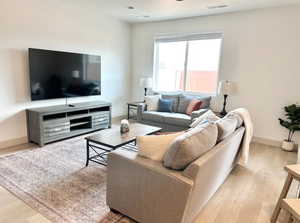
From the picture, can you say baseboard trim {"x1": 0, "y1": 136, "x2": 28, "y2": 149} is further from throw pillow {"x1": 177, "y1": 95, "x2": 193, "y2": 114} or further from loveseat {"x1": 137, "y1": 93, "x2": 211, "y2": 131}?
throw pillow {"x1": 177, "y1": 95, "x2": 193, "y2": 114}

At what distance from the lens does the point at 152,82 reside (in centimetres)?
548

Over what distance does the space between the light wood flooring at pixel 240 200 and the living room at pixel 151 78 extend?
11 mm

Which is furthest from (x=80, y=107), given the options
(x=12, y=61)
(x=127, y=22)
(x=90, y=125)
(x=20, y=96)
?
(x=127, y=22)

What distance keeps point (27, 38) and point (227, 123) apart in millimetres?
3591

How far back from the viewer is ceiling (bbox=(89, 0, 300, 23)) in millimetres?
3713

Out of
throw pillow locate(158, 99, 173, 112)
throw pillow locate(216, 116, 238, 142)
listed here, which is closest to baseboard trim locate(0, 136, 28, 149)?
throw pillow locate(158, 99, 173, 112)

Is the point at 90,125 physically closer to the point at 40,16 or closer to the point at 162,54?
the point at 40,16

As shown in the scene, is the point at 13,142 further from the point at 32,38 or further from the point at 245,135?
the point at 245,135

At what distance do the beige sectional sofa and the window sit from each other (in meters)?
3.13

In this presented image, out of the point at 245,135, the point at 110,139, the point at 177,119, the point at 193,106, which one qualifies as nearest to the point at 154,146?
the point at 110,139

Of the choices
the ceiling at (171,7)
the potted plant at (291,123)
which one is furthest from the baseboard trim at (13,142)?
the potted plant at (291,123)

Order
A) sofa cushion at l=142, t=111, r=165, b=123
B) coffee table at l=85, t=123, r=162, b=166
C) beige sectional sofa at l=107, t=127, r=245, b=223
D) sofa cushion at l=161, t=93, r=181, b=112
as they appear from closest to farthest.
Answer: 1. beige sectional sofa at l=107, t=127, r=245, b=223
2. coffee table at l=85, t=123, r=162, b=166
3. sofa cushion at l=142, t=111, r=165, b=123
4. sofa cushion at l=161, t=93, r=181, b=112

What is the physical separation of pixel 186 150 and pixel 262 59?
137 inches

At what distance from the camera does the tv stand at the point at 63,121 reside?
143 inches
